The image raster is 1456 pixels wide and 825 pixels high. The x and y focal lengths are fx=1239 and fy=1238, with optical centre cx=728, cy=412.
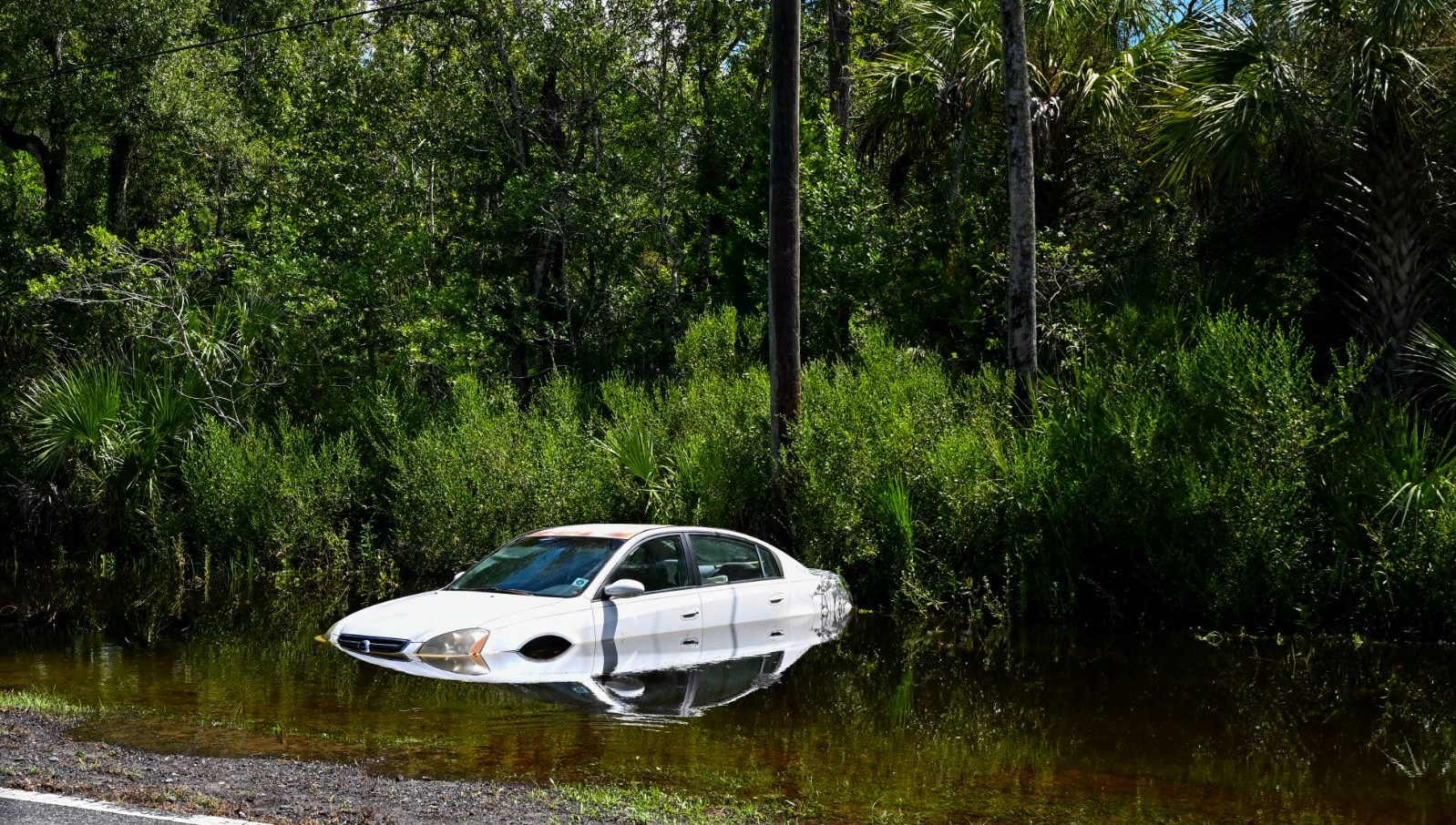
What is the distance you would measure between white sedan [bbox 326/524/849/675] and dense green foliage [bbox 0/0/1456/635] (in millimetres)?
3250

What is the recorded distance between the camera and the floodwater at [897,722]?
740 cm

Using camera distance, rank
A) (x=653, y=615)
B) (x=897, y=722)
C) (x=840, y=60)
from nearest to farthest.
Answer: (x=897, y=722), (x=653, y=615), (x=840, y=60)

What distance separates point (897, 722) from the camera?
938cm

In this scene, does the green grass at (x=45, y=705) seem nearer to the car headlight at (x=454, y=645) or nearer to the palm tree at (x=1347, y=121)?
the car headlight at (x=454, y=645)

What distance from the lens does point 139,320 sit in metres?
20.8

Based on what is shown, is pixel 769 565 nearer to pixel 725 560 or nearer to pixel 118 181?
pixel 725 560

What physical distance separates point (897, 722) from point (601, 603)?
268cm

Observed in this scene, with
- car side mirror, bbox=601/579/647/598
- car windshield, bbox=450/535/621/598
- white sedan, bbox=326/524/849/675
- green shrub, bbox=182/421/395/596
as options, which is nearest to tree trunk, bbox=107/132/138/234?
green shrub, bbox=182/421/395/596

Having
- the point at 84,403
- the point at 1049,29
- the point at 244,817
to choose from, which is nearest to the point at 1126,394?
the point at 1049,29

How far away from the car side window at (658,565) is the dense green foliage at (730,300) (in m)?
4.17

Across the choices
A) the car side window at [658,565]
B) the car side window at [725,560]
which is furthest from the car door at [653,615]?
the car side window at [725,560]

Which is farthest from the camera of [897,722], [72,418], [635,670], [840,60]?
[840,60]

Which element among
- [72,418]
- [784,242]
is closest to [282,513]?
[72,418]

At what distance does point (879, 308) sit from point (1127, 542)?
9486 millimetres
